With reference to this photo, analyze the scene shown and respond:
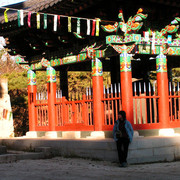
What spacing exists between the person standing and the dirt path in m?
0.34

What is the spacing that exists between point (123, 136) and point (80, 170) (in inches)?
59.2

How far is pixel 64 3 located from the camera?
11750 millimetres

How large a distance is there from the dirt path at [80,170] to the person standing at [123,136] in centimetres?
34

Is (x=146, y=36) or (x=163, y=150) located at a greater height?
(x=146, y=36)

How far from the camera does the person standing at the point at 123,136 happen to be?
417 inches

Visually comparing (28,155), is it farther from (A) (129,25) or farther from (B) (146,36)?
(B) (146,36)

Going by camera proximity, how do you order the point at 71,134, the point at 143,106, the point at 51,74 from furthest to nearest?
the point at 51,74
the point at 143,106
the point at 71,134

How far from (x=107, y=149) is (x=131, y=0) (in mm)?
3928

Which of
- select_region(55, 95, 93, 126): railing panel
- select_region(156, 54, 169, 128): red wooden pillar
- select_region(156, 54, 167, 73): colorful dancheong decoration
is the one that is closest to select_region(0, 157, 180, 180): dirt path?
select_region(156, 54, 169, 128): red wooden pillar

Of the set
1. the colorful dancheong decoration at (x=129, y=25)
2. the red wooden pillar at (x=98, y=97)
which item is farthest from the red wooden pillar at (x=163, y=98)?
the red wooden pillar at (x=98, y=97)

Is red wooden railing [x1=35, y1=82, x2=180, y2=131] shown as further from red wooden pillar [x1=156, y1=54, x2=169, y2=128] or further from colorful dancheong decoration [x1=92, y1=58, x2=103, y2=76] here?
colorful dancheong decoration [x1=92, y1=58, x2=103, y2=76]

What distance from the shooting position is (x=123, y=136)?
10688 millimetres

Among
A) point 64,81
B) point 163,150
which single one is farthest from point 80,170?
point 64,81

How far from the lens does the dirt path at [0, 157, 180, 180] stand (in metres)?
8.77
